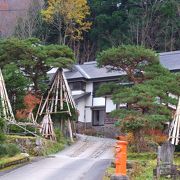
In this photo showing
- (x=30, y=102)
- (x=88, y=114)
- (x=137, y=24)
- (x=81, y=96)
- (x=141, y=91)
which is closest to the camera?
(x=141, y=91)

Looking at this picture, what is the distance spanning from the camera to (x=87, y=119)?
41.9m

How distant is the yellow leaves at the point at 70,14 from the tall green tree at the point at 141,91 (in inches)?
712

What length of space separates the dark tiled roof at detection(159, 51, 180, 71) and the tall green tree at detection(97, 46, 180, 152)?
9184 mm

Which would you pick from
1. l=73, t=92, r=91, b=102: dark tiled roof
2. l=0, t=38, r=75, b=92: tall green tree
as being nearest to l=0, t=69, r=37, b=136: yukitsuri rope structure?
l=0, t=38, r=75, b=92: tall green tree

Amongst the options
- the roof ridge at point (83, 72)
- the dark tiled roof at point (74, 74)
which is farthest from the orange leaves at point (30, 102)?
the roof ridge at point (83, 72)

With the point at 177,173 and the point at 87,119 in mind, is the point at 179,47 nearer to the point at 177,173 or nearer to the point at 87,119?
the point at 87,119

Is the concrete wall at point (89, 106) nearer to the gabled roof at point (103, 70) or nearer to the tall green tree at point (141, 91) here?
the gabled roof at point (103, 70)

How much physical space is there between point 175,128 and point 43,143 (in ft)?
27.4

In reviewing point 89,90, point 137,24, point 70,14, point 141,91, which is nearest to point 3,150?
point 141,91

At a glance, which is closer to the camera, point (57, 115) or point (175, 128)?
point (175, 128)

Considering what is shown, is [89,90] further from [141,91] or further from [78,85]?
[141,91]

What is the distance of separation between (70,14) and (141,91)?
22.3 metres

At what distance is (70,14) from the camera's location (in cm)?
4672

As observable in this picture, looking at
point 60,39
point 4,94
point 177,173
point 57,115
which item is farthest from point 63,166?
point 60,39
